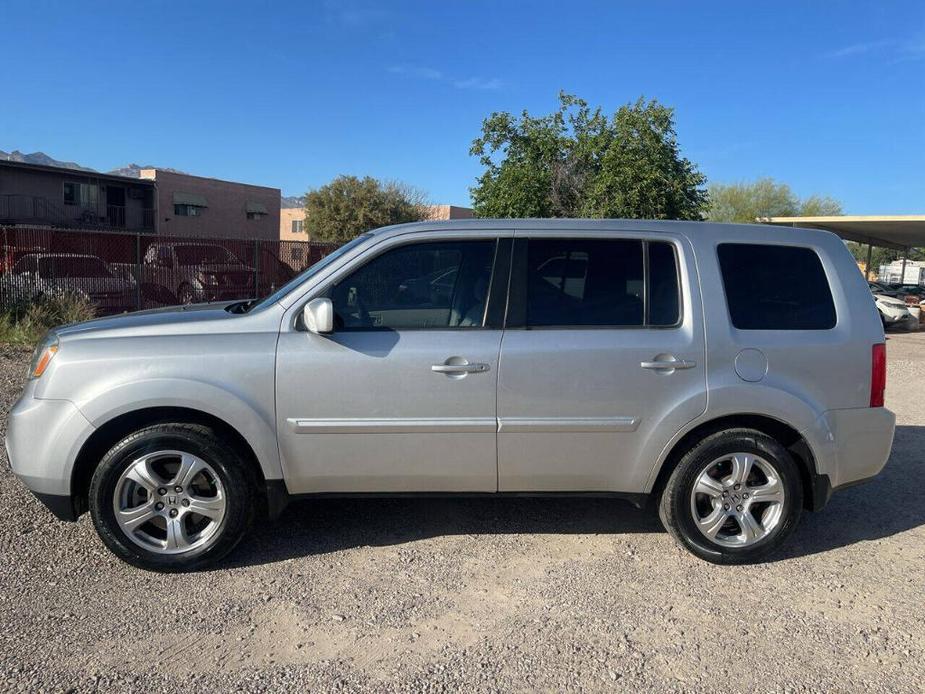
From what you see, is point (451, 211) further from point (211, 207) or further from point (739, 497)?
point (739, 497)

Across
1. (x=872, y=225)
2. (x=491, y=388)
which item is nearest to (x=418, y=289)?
(x=491, y=388)

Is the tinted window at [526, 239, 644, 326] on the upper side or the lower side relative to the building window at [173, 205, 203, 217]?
lower

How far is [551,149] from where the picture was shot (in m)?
21.2

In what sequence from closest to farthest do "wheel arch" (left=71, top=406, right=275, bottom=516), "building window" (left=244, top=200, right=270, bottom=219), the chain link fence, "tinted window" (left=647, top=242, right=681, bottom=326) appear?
"wheel arch" (left=71, top=406, right=275, bottom=516) < "tinted window" (left=647, top=242, right=681, bottom=326) < the chain link fence < "building window" (left=244, top=200, right=270, bottom=219)

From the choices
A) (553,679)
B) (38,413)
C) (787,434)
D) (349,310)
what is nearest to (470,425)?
(349,310)

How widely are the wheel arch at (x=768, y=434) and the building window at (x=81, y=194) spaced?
47.3m

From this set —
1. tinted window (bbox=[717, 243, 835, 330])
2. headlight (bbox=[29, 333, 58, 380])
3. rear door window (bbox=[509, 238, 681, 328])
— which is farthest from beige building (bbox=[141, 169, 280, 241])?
tinted window (bbox=[717, 243, 835, 330])

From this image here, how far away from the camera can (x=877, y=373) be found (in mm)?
4012

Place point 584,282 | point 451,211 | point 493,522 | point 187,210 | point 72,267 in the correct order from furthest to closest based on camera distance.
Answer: point 451,211 → point 187,210 → point 72,267 → point 493,522 → point 584,282

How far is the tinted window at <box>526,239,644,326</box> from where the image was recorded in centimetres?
390

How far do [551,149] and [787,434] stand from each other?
18.3 m

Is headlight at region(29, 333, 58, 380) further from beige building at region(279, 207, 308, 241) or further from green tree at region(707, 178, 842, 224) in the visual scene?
beige building at region(279, 207, 308, 241)

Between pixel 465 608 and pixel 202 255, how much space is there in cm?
1432

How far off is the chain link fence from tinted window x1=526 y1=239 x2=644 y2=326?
35.8ft
